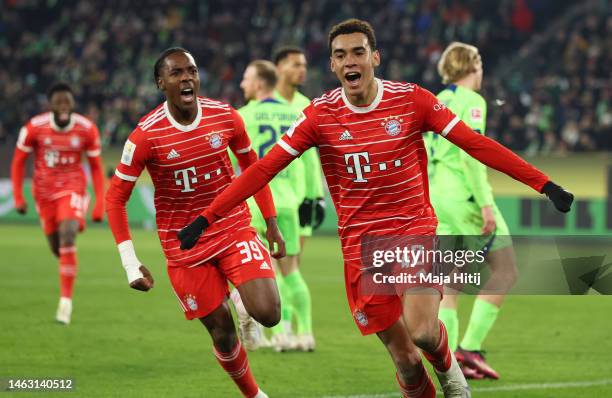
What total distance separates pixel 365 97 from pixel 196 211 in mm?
→ 1437

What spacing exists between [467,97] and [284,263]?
2486mm

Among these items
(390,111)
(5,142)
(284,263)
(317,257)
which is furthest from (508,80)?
(390,111)

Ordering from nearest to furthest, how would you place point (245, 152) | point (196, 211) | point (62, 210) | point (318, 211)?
point (196, 211) < point (245, 152) < point (318, 211) < point (62, 210)

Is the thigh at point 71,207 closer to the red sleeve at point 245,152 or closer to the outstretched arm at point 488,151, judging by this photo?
the red sleeve at point 245,152

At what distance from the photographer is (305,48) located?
29.0 m

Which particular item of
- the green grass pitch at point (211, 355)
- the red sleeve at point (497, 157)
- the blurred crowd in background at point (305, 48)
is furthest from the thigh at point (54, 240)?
the blurred crowd in background at point (305, 48)

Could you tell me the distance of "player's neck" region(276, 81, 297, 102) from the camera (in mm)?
9945

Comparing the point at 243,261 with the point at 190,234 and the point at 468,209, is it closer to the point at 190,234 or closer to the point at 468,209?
the point at 190,234

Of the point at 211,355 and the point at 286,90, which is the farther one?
the point at 286,90

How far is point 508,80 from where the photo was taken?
25516 mm

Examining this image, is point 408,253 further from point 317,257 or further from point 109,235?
point 109,235

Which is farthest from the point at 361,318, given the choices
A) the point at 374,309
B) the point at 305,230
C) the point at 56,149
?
the point at 56,149

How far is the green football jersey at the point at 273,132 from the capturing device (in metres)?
9.48

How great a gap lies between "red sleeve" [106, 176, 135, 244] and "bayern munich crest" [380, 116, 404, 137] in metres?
1.68
